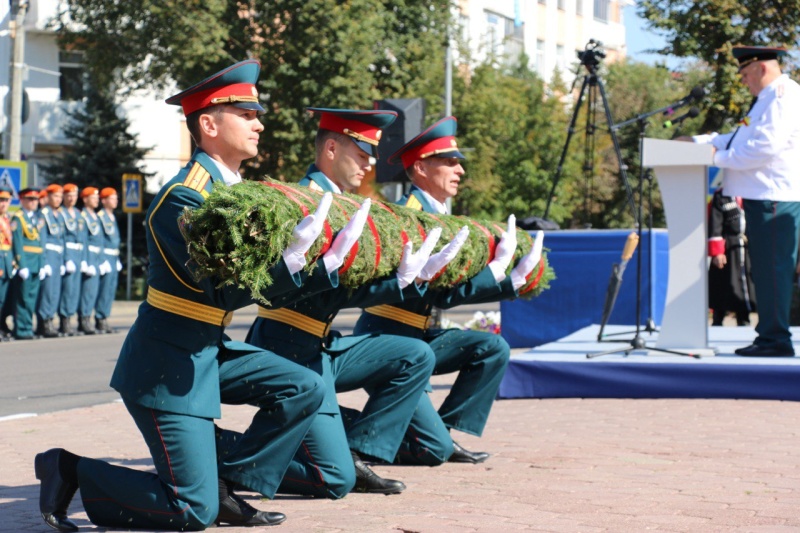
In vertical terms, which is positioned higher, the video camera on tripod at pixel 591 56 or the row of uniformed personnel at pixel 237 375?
the video camera on tripod at pixel 591 56

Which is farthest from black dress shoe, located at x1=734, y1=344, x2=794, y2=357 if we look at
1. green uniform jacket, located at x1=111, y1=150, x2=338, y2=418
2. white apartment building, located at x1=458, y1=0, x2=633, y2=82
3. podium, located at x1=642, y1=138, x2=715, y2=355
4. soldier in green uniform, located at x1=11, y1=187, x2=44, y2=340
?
white apartment building, located at x1=458, y1=0, x2=633, y2=82

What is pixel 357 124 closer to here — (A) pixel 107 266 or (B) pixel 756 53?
(B) pixel 756 53

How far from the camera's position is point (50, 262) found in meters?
19.6

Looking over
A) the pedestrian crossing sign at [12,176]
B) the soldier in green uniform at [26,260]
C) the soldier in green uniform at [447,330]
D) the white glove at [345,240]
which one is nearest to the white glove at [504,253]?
the soldier in green uniform at [447,330]

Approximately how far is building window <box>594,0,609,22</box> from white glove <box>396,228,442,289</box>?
7096 centimetres

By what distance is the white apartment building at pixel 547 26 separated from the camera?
60625 mm

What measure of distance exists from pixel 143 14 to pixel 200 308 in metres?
30.4

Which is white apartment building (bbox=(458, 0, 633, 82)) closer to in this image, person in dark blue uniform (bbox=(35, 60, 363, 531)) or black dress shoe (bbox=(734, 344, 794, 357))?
black dress shoe (bbox=(734, 344, 794, 357))

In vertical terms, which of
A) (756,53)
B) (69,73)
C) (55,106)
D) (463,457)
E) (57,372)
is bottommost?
(57,372)

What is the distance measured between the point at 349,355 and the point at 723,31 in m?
18.4

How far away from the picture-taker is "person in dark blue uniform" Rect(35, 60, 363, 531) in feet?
17.1

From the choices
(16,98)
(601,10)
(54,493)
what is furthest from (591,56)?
(601,10)

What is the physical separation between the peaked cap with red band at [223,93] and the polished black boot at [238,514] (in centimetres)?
157

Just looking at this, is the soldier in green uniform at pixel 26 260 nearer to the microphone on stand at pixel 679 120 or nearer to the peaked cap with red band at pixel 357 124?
the microphone on stand at pixel 679 120
